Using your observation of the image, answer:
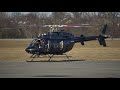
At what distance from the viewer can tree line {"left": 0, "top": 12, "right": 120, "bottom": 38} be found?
22.1m

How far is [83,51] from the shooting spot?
1129 inches

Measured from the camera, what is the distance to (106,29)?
79.7 ft

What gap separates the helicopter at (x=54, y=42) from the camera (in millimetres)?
24922

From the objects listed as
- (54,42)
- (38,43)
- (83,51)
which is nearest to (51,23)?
(54,42)

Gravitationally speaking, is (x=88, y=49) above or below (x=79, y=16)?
below

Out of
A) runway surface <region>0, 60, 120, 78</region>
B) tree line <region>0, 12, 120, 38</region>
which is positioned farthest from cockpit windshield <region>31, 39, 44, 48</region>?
runway surface <region>0, 60, 120, 78</region>

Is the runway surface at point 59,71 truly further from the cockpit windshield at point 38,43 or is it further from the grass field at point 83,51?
the grass field at point 83,51

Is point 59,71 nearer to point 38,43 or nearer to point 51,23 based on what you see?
point 38,43
